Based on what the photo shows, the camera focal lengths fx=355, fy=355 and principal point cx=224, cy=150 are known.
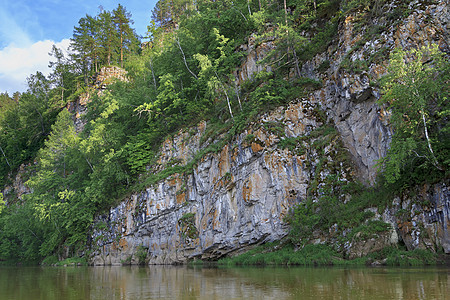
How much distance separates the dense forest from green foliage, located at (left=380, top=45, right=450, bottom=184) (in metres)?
0.05

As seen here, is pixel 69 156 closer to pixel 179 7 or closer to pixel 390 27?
pixel 390 27

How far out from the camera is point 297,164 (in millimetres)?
21031

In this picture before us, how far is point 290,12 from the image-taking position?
30375mm

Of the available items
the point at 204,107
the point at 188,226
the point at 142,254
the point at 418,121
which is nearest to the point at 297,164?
the point at 418,121

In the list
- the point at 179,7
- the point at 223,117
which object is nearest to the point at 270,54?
the point at 223,117

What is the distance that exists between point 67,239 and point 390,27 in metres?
33.0

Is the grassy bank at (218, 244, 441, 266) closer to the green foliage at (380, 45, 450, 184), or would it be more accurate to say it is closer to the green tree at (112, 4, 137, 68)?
the green foliage at (380, 45, 450, 184)

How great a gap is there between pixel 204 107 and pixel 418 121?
18319 mm

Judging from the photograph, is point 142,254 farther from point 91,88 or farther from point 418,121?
point 91,88

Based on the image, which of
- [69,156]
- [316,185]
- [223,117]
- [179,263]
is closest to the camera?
[316,185]

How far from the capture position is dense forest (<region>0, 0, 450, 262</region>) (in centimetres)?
1545

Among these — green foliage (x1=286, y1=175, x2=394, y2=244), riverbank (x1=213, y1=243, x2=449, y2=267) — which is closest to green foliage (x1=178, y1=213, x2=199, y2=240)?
riverbank (x1=213, y1=243, x2=449, y2=267)

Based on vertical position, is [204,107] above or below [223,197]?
above

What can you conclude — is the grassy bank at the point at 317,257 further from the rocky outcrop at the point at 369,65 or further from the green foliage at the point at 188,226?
the rocky outcrop at the point at 369,65
